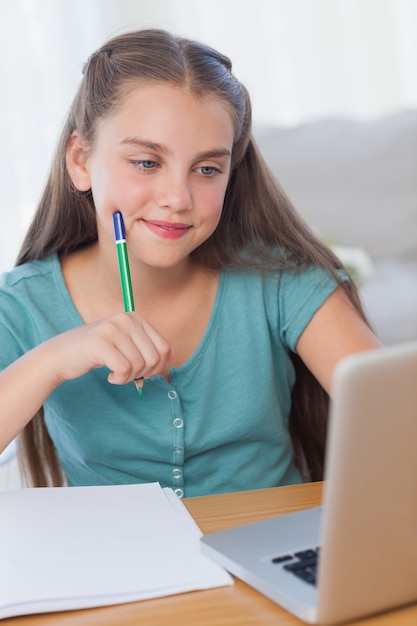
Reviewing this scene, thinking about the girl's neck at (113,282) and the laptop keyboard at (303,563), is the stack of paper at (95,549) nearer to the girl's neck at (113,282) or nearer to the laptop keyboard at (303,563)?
the laptop keyboard at (303,563)

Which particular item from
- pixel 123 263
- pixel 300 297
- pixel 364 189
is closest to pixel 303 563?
pixel 123 263

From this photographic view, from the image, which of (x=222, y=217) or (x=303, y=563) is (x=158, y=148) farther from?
(x=303, y=563)

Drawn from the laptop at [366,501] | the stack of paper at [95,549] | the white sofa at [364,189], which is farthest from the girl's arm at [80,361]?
the white sofa at [364,189]

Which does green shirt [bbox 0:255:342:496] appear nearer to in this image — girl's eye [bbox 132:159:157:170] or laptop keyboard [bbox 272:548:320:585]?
girl's eye [bbox 132:159:157:170]

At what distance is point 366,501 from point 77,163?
85cm

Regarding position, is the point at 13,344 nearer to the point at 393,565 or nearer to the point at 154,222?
the point at 154,222

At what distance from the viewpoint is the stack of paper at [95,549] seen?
29.6 inches

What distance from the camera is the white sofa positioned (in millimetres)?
2902

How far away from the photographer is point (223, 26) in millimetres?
3379

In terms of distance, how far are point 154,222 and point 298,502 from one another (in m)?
0.42

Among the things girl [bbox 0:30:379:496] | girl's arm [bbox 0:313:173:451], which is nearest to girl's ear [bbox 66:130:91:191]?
girl [bbox 0:30:379:496]

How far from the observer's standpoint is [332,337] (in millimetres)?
1275

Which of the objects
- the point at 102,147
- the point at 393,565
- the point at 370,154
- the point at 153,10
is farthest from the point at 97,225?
the point at 153,10

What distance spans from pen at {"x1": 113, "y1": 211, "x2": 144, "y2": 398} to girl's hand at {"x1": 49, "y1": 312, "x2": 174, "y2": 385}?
8 cm
